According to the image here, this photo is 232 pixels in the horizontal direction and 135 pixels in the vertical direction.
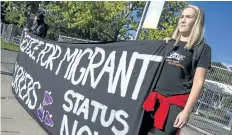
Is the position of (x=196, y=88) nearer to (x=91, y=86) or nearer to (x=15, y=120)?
(x=91, y=86)

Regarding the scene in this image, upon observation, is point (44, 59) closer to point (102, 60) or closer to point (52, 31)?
point (102, 60)

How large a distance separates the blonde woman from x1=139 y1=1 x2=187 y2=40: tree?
34.0m

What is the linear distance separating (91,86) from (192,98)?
1571 mm

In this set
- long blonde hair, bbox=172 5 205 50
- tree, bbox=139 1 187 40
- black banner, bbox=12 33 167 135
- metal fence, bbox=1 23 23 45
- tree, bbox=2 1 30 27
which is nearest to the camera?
long blonde hair, bbox=172 5 205 50

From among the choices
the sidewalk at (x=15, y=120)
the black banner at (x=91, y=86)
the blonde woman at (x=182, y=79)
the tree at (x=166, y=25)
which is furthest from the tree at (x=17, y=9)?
the blonde woman at (x=182, y=79)

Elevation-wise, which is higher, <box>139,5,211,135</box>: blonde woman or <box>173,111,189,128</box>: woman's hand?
<box>139,5,211,135</box>: blonde woman

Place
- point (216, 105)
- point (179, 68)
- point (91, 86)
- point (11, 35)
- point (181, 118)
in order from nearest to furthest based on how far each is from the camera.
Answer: point (181, 118) → point (179, 68) → point (91, 86) → point (216, 105) → point (11, 35)

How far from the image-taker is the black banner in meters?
3.37

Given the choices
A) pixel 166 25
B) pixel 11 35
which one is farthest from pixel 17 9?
pixel 166 25

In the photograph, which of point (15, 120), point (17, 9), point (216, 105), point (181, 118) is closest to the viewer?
point (181, 118)

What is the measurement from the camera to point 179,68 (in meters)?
2.89

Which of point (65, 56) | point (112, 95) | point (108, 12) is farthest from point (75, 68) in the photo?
point (108, 12)

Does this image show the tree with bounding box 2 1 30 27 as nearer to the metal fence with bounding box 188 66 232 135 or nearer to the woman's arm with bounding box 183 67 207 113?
the metal fence with bounding box 188 66 232 135

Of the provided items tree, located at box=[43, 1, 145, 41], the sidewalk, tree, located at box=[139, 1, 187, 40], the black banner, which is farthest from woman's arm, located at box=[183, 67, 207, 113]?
tree, located at box=[43, 1, 145, 41]
